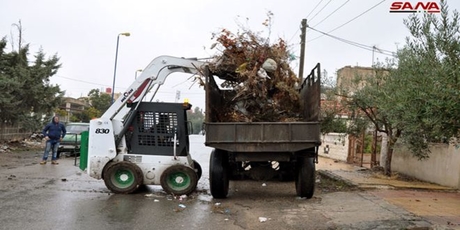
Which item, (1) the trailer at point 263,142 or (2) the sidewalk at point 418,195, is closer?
(2) the sidewalk at point 418,195

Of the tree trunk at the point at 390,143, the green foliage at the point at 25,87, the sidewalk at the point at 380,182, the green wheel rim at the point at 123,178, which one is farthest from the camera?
the green foliage at the point at 25,87

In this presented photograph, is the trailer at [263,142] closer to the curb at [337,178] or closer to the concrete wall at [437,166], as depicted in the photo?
the curb at [337,178]

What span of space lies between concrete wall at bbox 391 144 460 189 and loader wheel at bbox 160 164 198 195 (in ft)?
19.4

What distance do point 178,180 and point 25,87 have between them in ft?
48.6

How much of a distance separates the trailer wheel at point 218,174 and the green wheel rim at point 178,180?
678 millimetres

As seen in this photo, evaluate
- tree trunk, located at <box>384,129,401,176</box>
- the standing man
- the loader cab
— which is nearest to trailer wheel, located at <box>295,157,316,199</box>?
the loader cab

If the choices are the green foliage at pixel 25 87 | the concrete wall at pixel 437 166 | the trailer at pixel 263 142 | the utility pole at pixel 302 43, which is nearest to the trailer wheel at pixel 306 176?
the trailer at pixel 263 142

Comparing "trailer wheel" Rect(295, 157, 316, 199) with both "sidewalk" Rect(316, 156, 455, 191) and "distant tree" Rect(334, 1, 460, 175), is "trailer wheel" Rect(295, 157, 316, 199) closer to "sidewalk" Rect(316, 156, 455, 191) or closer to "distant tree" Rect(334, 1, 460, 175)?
"sidewalk" Rect(316, 156, 455, 191)

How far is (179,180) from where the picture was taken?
31.6ft

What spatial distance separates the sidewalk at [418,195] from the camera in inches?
293

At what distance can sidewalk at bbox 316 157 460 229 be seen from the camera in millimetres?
7430

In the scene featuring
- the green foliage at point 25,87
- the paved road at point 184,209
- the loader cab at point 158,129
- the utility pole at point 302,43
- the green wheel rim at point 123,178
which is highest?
the utility pole at point 302,43

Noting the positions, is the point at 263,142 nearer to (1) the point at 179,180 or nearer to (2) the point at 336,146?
(1) the point at 179,180

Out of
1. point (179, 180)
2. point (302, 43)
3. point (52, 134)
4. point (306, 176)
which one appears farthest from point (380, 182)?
point (52, 134)
